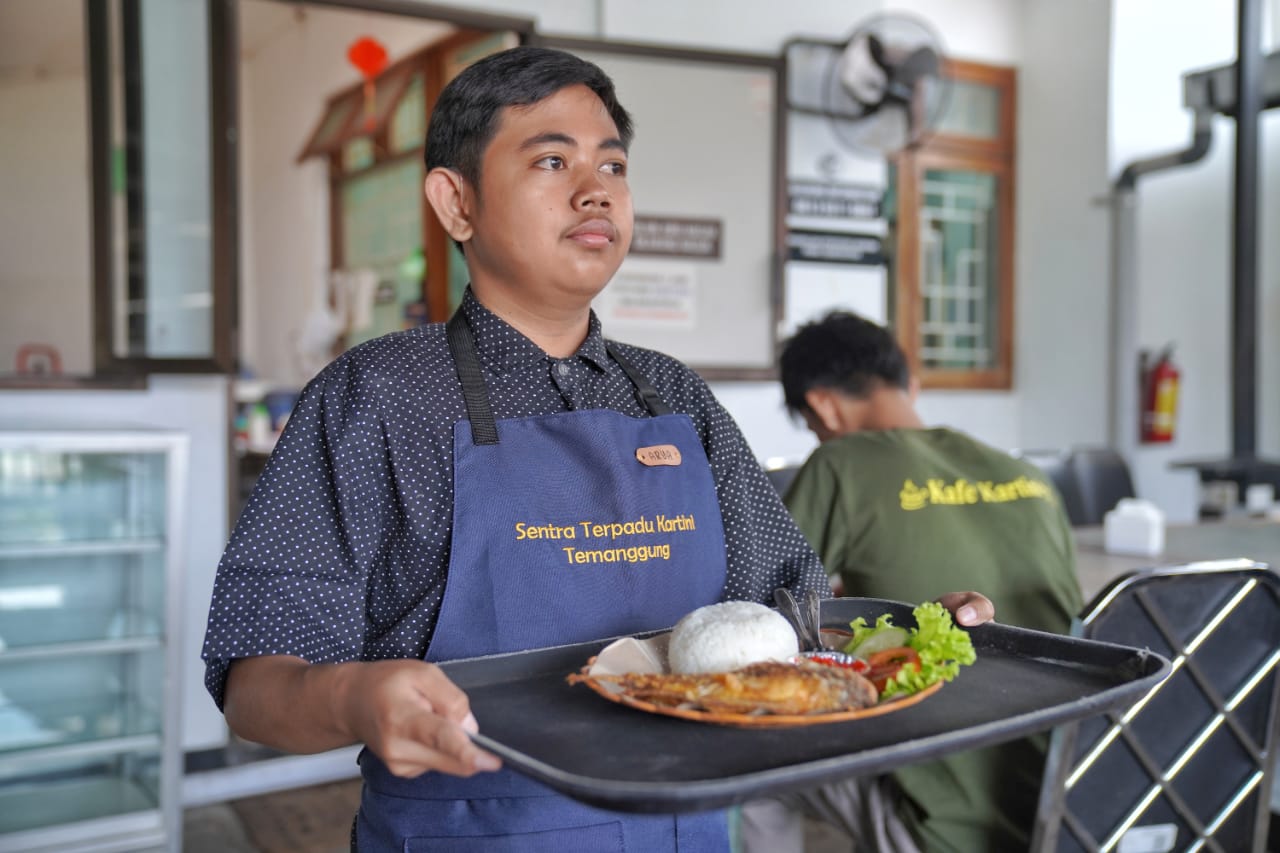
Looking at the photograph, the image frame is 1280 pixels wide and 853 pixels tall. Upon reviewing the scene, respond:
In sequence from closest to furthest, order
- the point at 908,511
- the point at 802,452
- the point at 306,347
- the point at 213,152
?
the point at 908,511
the point at 213,152
the point at 802,452
the point at 306,347

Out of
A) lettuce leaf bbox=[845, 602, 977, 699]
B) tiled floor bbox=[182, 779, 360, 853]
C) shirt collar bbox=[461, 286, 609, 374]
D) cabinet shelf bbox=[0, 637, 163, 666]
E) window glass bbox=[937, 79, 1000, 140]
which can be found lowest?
tiled floor bbox=[182, 779, 360, 853]

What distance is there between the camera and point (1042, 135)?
562cm

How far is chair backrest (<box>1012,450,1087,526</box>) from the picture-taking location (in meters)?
3.94

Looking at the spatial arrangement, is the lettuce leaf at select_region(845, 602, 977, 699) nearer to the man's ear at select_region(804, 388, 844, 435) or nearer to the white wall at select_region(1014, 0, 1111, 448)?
the man's ear at select_region(804, 388, 844, 435)

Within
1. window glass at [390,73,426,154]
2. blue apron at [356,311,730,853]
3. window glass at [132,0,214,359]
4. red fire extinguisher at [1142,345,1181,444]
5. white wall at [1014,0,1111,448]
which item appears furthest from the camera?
window glass at [390,73,426,154]

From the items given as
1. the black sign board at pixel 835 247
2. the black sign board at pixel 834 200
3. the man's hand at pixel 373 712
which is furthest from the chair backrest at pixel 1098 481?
the man's hand at pixel 373 712

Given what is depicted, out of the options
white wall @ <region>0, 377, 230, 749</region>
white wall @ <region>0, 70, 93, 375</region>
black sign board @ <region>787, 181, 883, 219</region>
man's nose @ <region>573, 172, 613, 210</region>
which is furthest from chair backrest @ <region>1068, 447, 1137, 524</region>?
white wall @ <region>0, 70, 93, 375</region>

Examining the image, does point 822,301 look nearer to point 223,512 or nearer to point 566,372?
point 223,512

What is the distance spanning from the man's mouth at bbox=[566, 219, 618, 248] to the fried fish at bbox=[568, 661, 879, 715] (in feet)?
1.53

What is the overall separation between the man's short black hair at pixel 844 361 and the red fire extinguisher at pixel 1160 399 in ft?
11.1

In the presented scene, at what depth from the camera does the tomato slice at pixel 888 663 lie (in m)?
1.00

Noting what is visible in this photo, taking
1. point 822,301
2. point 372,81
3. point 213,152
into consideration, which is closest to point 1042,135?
point 822,301

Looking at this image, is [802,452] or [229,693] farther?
[802,452]

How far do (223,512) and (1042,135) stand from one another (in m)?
4.28
